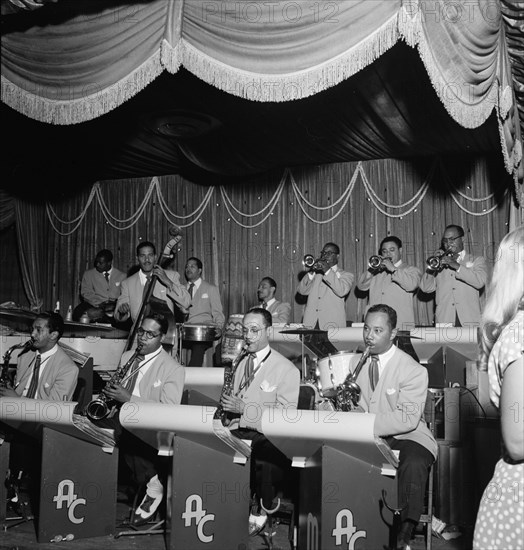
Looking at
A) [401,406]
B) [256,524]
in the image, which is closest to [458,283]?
[401,406]

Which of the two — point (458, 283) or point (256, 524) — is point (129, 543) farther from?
point (458, 283)

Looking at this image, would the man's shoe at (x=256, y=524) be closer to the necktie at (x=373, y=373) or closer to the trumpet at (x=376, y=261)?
the necktie at (x=373, y=373)

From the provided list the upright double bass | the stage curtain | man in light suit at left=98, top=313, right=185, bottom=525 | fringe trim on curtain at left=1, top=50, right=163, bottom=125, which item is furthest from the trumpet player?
fringe trim on curtain at left=1, top=50, right=163, bottom=125

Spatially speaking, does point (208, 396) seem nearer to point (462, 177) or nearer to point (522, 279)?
point (522, 279)

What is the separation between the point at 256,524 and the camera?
441cm

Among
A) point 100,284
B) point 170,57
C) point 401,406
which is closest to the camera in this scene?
point 170,57

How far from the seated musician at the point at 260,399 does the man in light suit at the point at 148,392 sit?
49 centimetres

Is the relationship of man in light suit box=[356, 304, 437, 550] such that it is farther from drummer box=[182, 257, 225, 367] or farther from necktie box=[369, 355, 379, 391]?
drummer box=[182, 257, 225, 367]

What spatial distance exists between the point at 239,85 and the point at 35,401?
2.37 metres

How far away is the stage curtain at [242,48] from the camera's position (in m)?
3.81

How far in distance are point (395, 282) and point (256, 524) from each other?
3.85 metres

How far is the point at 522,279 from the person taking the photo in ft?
6.72

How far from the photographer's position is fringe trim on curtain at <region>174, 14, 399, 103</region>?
3758 mm

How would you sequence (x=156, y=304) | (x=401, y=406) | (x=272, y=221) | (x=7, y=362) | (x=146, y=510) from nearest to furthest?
(x=401, y=406)
(x=146, y=510)
(x=7, y=362)
(x=156, y=304)
(x=272, y=221)
